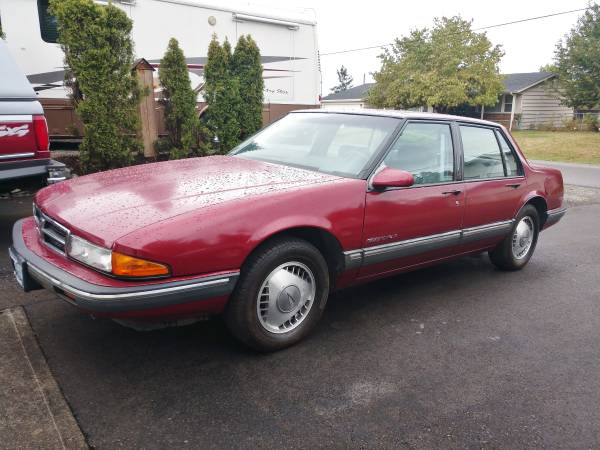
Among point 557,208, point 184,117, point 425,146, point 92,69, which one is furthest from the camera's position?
point 184,117

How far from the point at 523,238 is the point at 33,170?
4719mm

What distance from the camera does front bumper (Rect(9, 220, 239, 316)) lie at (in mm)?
2400

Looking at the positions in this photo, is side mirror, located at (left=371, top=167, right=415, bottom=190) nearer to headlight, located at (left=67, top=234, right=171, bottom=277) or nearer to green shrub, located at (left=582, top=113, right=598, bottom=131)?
headlight, located at (left=67, top=234, right=171, bottom=277)

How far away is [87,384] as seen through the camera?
263cm

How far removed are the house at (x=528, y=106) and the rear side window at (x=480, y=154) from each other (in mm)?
31086

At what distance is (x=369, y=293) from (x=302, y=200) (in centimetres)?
153

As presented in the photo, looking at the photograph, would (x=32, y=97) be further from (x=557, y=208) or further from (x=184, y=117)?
(x=557, y=208)

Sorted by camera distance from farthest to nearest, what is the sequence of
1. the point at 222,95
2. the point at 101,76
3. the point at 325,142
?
the point at 222,95
the point at 101,76
the point at 325,142

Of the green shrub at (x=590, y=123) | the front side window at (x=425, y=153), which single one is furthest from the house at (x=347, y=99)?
the front side window at (x=425, y=153)

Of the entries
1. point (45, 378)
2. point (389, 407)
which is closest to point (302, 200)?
point (389, 407)

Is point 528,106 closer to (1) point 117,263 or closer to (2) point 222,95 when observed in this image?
(2) point 222,95

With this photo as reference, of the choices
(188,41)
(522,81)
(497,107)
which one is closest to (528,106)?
(497,107)

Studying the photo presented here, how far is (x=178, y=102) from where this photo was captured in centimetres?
848

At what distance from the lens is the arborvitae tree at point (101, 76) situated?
7.07m
